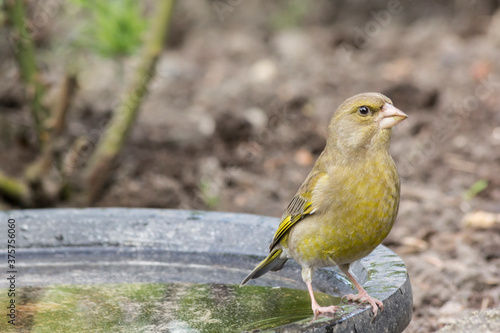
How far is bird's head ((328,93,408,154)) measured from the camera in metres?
3.15

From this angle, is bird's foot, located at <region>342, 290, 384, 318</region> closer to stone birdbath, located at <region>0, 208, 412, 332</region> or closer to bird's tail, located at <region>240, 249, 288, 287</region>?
stone birdbath, located at <region>0, 208, 412, 332</region>

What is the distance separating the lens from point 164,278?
3719 mm

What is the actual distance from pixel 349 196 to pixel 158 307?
982 mm

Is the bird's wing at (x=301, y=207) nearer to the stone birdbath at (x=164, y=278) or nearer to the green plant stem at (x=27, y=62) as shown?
Result: the stone birdbath at (x=164, y=278)

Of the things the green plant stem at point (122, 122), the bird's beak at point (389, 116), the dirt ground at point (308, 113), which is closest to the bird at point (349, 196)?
the bird's beak at point (389, 116)

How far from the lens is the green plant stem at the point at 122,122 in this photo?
594 cm

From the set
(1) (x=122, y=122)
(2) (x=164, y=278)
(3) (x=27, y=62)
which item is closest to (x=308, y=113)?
(1) (x=122, y=122)

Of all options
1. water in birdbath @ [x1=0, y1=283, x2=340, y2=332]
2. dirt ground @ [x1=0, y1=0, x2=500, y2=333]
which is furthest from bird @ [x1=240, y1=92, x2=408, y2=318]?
dirt ground @ [x1=0, y1=0, x2=500, y2=333]

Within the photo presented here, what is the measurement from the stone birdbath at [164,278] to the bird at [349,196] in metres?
0.16

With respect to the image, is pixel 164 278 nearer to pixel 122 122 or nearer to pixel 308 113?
pixel 122 122

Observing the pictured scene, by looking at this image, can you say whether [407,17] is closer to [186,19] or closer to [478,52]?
[478,52]

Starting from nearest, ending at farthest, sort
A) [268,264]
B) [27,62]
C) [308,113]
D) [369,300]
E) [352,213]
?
[369,300], [352,213], [268,264], [27,62], [308,113]

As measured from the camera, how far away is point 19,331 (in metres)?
2.99

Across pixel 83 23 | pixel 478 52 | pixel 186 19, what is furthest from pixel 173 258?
pixel 186 19
